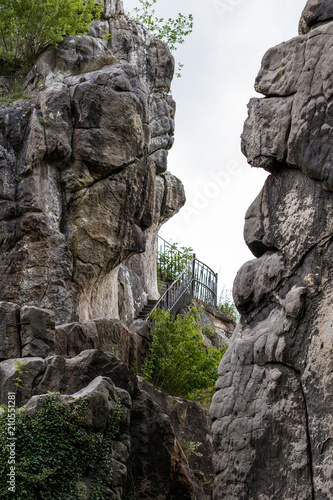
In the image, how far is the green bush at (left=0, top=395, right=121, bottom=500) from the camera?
9219 mm

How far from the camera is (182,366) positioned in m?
16.9

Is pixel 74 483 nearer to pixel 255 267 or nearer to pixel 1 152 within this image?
pixel 255 267

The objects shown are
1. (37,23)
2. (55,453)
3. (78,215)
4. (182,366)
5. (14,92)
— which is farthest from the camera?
(37,23)

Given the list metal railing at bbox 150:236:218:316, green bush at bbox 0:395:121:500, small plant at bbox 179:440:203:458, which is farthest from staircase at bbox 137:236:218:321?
green bush at bbox 0:395:121:500

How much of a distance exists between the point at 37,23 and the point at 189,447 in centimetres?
1135

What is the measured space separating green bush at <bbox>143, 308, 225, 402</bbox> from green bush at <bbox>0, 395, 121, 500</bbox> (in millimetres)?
6200

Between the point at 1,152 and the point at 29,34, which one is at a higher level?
the point at 29,34

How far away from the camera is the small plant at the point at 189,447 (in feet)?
45.6

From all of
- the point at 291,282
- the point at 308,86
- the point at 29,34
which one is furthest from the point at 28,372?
the point at 29,34

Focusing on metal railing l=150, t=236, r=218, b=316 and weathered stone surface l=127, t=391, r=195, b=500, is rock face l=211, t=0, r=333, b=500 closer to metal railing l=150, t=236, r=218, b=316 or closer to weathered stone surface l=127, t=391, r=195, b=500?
weathered stone surface l=127, t=391, r=195, b=500

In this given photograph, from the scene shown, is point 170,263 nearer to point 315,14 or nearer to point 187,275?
point 187,275

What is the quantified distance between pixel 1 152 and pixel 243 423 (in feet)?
29.7

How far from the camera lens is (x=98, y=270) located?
53.8ft

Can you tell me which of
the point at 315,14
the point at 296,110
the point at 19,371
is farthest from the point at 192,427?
the point at 315,14
